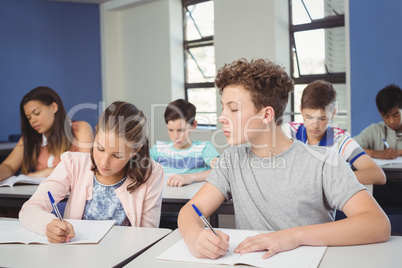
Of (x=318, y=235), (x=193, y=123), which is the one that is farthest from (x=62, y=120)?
(x=318, y=235)

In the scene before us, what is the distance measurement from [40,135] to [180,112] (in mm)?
941

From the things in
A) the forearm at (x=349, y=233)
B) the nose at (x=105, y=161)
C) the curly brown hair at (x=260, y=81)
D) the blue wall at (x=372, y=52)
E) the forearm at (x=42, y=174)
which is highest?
the blue wall at (x=372, y=52)

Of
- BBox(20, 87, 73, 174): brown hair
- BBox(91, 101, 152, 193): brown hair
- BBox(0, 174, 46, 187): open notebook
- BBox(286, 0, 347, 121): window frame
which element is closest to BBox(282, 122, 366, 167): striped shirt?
BBox(91, 101, 152, 193): brown hair

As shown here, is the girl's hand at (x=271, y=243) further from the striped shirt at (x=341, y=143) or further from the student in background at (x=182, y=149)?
the student in background at (x=182, y=149)

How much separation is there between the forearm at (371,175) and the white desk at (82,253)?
1.20 meters

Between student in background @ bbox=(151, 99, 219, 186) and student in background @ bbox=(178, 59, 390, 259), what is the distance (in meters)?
1.31

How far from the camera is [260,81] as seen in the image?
1.40 m

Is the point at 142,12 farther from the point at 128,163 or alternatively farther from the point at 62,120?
the point at 128,163

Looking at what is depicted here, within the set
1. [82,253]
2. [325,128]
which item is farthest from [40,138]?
[325,128]

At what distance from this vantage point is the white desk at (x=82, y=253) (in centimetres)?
112

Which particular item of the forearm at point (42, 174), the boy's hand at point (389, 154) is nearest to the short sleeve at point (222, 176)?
the forearm at point (42, 174)

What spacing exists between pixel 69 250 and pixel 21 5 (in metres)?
5.62

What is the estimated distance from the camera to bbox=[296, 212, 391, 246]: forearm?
114 centimetres

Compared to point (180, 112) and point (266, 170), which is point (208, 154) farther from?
point (266, 170)
